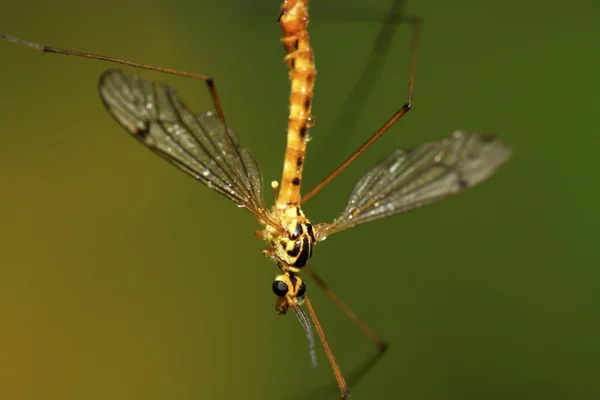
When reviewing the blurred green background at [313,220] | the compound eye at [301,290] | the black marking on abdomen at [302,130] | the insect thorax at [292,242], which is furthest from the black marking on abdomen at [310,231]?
the blurred green background at [313,220]

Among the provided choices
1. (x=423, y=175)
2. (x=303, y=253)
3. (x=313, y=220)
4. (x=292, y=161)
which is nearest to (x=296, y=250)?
(x=303, y=253)

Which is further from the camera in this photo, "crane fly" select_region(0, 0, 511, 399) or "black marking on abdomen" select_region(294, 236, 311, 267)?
"black marking on abdomen" select_region(294, 236, 311, 267)

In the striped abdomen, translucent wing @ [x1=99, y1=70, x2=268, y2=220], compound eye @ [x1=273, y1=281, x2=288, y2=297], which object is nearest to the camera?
translucent wing @ [x1=99, y1=70, x2=268, y2=220]

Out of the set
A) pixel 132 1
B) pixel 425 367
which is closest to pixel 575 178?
pixel 425 367

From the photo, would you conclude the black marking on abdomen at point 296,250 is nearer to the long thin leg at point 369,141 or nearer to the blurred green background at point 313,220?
the long thin leg at point 369,141

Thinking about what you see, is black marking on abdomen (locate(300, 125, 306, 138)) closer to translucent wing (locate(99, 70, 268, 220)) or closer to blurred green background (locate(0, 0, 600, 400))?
translucent wing (locate(99, 70, 268, 220))

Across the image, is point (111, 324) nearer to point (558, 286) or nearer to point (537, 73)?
point (558, 286)

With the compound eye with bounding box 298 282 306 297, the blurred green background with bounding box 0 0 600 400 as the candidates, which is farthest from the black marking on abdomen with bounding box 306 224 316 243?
the blurred green background with bounding box 0 0 600 400
